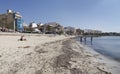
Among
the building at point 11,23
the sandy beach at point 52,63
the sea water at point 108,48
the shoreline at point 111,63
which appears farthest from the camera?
the building at point 11,23

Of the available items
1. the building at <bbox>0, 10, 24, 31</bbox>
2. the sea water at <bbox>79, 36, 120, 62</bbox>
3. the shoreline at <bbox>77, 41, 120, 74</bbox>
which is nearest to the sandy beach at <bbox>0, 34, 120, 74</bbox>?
the shoreline at <bbox>77, 41, 120, 74</bbox>

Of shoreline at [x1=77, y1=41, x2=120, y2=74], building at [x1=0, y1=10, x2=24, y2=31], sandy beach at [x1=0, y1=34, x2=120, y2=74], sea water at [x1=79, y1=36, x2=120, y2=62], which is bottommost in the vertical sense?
sea water at [x1=79, y1=36, x2=120, y2=62]

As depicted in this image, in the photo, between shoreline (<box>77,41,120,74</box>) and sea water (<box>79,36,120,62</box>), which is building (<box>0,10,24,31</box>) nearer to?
sea water (<box>79,36,120,62</box>)

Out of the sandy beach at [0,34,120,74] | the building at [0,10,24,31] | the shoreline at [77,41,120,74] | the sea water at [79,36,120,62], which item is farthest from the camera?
the building at [0,10,24,31]

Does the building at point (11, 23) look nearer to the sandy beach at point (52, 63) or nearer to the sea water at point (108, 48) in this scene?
the sea water at point (108, 48)

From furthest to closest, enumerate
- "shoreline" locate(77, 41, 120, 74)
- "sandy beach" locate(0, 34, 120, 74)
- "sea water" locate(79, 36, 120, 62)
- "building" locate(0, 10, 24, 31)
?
"building" locate(0, 10, 24, 31) < "sea water" locate(79, 36, 120, 62) < "shoreline" locate(77, 41, 120, 74) < "sandy beach" locate(0, 34, 120, 74)

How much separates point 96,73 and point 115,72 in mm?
1600

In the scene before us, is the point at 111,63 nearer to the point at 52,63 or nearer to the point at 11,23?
the point at 52,63

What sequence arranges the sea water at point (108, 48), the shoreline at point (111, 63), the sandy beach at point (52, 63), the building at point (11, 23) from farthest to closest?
the building at point (11, 23) → the sea water at point (108, 48) → the shoreline at point (111, 63) → the sandy beach at point (52, 63)

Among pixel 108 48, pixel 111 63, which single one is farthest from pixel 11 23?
pixel 111 63

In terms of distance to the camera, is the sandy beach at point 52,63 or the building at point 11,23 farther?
the building at point 11,23

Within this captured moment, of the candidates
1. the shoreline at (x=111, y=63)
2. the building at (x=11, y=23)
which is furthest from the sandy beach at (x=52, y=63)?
the building at (x=11, y=23)

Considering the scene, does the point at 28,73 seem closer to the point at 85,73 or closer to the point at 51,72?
the point at 51,72

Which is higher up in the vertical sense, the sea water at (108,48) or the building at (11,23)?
the building at (11,23)
